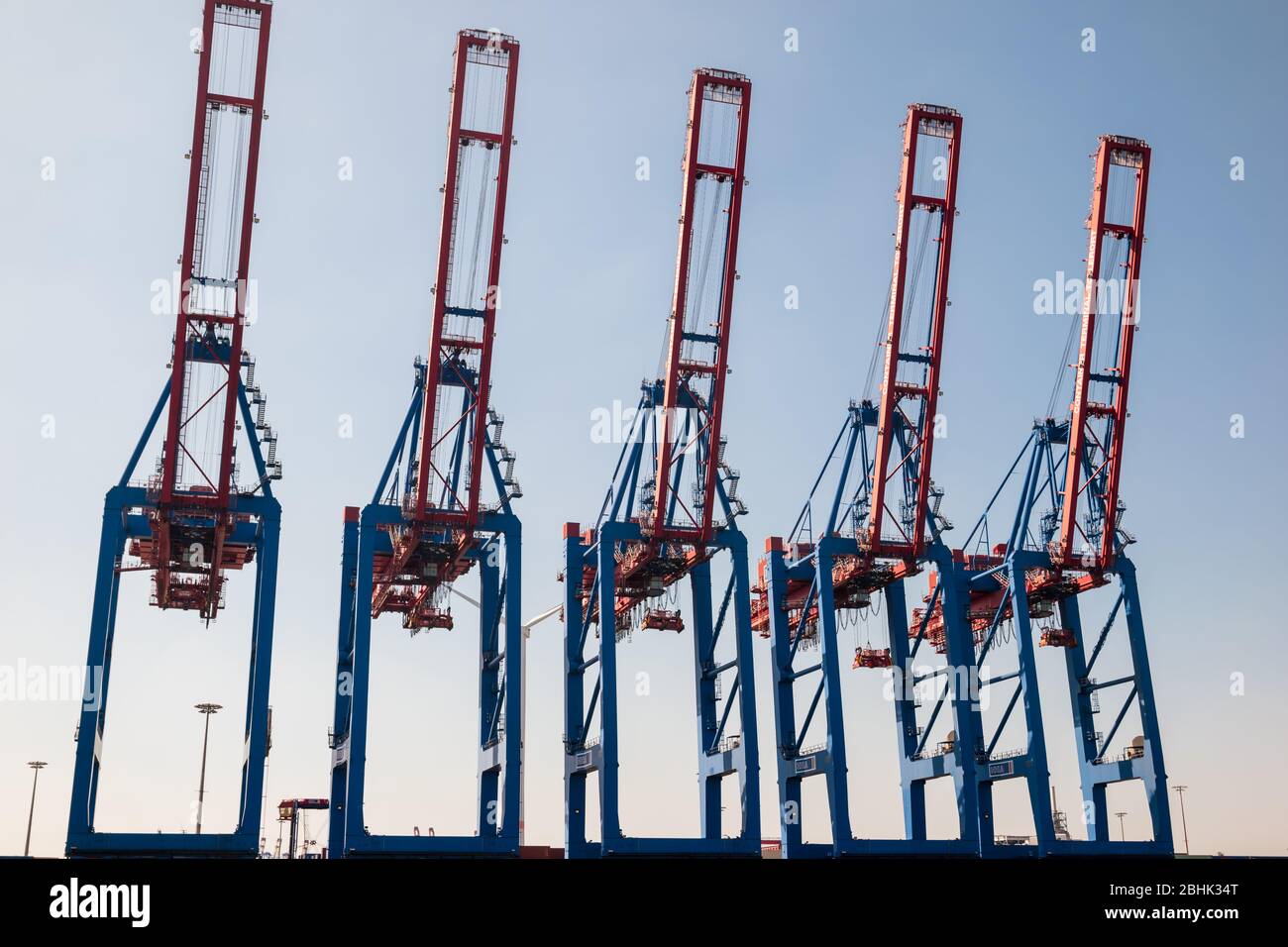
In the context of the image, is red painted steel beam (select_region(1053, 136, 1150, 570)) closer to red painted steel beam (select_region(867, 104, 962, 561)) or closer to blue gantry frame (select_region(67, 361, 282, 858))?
red painted steel beam (select_region(867, 104, 962, 561))

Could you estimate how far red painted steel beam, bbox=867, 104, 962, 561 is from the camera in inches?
2056

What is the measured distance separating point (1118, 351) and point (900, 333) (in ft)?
31.5

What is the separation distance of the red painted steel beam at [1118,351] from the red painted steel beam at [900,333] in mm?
6172

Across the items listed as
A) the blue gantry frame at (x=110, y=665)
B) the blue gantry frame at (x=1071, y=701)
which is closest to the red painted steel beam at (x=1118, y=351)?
the blue gantry frame at (x=1071, y=701)

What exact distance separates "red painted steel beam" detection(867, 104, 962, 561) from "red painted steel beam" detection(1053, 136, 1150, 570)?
6172 mm

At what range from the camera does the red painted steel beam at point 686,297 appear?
49125mm

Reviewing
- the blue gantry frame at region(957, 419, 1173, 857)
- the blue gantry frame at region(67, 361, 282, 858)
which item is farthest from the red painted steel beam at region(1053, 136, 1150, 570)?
the blue gantry frame at region(67, 361, 282, 858)

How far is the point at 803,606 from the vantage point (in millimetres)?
56594

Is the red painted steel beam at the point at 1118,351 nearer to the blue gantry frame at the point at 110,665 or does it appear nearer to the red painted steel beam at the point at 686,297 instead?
the red painted steel beam at the point at 686,297

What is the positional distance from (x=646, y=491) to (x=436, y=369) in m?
10.1

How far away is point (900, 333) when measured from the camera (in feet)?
173

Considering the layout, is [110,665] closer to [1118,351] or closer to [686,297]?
[686,297]

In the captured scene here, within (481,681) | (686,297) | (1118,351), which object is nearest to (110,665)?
(481,681)
